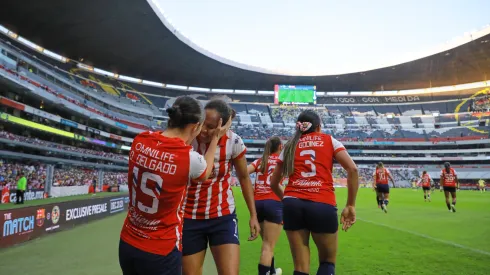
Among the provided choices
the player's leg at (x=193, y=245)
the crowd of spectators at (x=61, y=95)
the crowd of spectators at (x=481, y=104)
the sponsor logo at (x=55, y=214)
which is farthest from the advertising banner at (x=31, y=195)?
the crowd of spectators at (x=481, y=104)

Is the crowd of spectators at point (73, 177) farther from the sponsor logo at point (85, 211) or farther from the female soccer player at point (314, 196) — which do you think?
the female soccer player at point (314, 196)

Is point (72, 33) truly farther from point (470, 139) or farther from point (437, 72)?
point (470, 139)

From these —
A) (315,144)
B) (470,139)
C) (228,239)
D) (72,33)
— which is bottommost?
(228,239)

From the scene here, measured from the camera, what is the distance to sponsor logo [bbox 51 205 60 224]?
1063 centimetres

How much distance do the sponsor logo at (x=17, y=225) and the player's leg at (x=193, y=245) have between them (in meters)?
6.98

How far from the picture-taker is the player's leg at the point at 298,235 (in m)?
3.58

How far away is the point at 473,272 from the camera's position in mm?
5387

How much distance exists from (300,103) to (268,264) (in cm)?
5583

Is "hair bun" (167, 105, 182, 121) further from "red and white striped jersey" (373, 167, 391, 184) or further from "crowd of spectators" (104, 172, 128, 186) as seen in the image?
"crowd of spectators" (104, 172, 128, 186)

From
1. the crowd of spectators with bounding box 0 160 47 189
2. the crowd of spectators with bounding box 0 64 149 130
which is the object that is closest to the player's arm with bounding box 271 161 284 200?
the crowd of spectators with bounding box 0 160 47 189

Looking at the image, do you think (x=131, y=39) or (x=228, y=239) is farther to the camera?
(x=131, y=39)

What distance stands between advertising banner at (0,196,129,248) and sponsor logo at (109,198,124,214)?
4.26ft

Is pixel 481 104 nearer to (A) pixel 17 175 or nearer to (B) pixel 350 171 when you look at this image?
(A) pixel 17 175

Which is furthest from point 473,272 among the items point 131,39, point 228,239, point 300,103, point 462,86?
point 462,86
